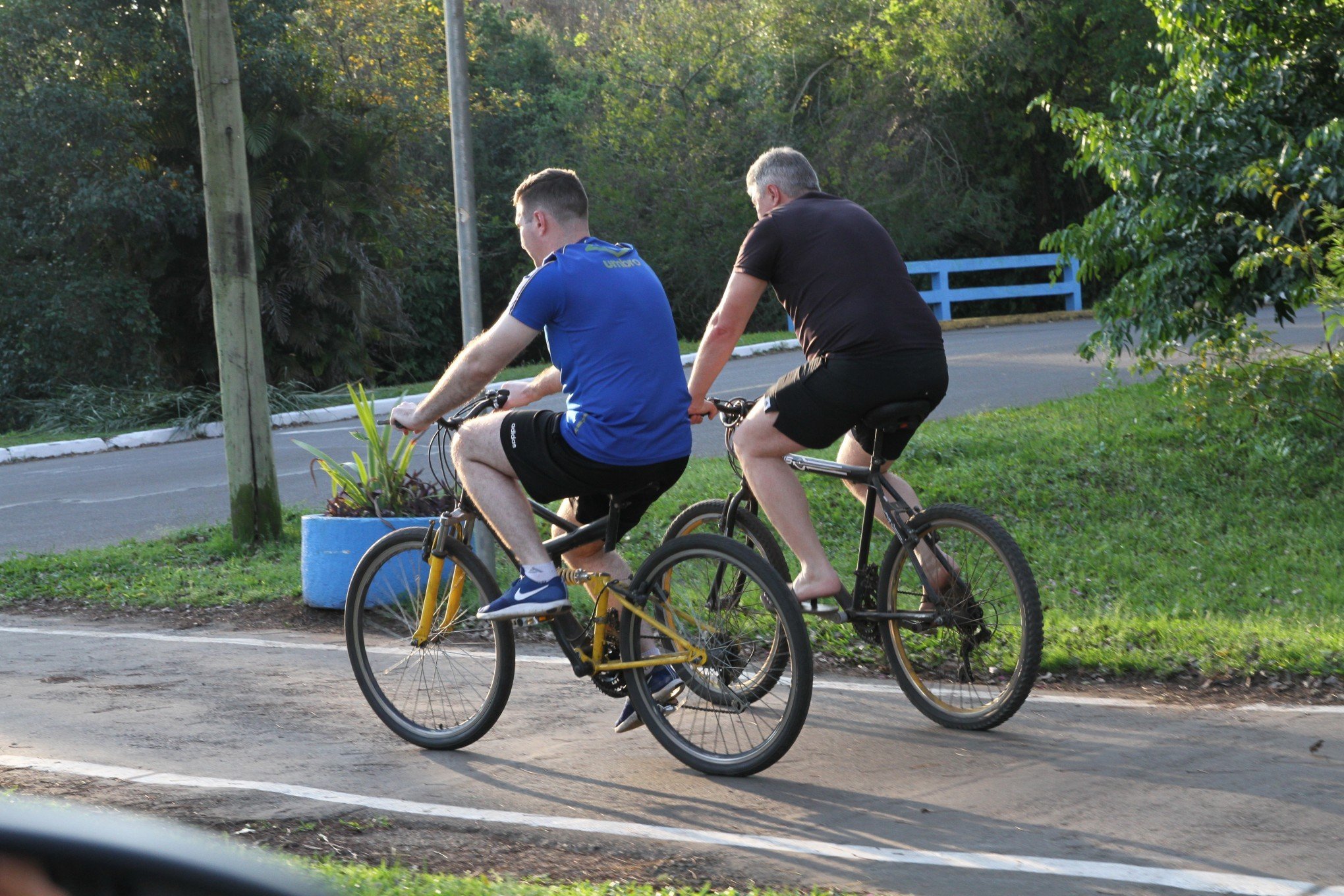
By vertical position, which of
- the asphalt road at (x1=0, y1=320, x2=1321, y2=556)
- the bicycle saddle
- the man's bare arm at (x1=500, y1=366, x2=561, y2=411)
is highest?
the man's bare arm at (x1=500, y1=366, x2=561, y2=411)

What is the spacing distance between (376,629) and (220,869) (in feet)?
15.1

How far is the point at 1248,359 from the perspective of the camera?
9.48 metres

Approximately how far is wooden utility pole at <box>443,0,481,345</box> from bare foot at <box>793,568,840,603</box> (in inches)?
115

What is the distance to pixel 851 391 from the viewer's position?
5207 millimetres

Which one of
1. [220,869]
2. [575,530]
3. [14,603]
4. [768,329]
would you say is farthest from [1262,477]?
[768,329]

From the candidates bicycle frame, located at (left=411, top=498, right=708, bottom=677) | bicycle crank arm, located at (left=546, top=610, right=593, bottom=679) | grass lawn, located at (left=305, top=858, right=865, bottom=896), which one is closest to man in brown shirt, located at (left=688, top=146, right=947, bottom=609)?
bicycle frame, located at (left=411, top=498, right=708, bottom=677)

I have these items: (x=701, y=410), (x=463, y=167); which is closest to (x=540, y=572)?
(x=701, y=410)

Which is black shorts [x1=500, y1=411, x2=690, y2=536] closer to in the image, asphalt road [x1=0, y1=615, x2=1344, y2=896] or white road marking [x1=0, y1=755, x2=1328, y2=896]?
asphalt road [x1=0, y1=615, x2=1344, y2=896]

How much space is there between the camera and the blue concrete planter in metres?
7.64

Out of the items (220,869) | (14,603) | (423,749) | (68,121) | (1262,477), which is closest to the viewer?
(220,869)

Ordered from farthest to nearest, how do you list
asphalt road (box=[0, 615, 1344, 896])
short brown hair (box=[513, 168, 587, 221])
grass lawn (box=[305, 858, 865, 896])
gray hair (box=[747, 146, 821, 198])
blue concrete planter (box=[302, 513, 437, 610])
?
blue concrete planter (box=[302, 513, 437, 610]), gray hair (box=[747, 146, 821, 198]), short brown hair (box=[513, 168, 587, 221]), asphalt road (box=[0, 615, 1344, 896]), grass lawn (box=[305, 858, 865, 896])

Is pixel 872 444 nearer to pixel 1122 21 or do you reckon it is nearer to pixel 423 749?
pixel 423 749

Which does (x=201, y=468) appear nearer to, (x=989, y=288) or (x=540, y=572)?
(x=540, y=572)

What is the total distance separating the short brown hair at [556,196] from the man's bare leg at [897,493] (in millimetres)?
1335
